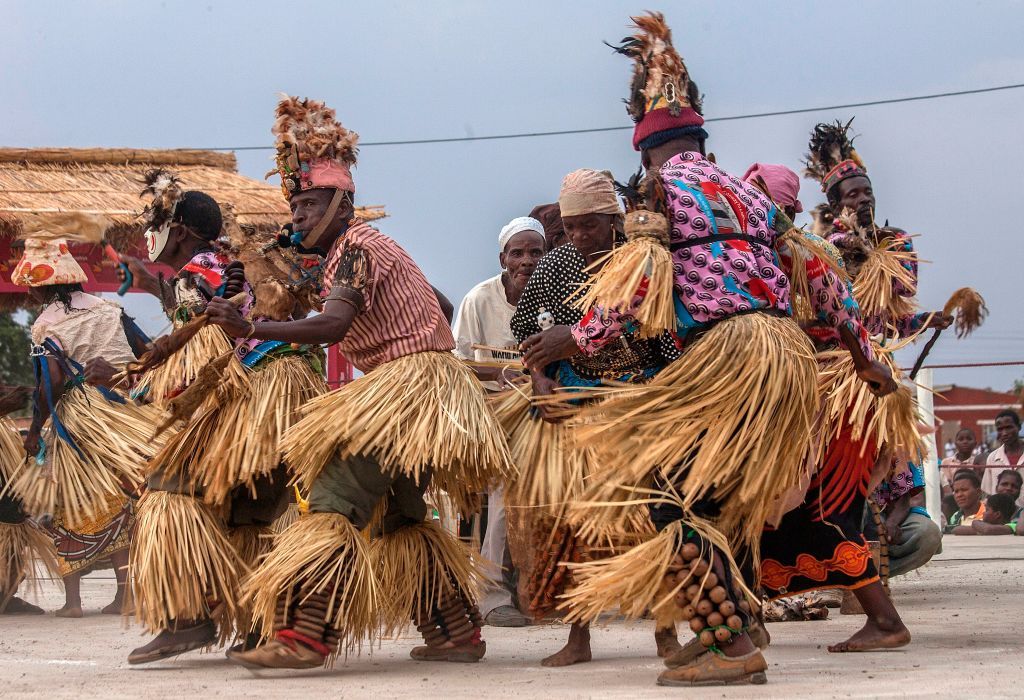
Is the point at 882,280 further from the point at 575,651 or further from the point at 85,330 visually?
the point at 85,330

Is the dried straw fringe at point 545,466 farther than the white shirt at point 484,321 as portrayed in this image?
No

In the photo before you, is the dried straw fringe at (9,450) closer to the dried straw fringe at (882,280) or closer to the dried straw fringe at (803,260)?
the dried straw fringe at (882,280)

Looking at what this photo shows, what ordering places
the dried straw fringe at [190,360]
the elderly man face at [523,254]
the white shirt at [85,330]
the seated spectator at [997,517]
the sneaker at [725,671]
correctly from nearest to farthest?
the sneaker at [725,671]
the dried straw fringe at [190,360]
the elderly man face at [523,254]
the white shirt at [85,330]
the seated spectator at [997,517]

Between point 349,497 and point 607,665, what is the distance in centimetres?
105

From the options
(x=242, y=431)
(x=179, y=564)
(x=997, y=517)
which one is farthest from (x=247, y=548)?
(x=997, y=517)

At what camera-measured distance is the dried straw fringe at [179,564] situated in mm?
4582

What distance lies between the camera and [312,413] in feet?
14.6

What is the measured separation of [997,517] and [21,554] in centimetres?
851

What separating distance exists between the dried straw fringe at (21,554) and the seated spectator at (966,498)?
27.5 ft

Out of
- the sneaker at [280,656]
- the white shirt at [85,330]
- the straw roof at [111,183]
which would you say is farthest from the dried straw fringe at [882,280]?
the straw roof at [111,183]

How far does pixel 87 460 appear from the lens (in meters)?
6.55

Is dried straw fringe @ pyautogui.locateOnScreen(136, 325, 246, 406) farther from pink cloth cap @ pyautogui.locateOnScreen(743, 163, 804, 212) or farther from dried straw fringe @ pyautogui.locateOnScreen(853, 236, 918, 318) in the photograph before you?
dried straw fringe @ pyautogui.locateOnScreen(853, 236, 918, 318)

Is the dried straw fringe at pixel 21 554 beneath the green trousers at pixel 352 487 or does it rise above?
beneath

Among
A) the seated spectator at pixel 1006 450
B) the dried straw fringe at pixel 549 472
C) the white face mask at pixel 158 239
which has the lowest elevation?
the seated spectator at pixel 1006 450
